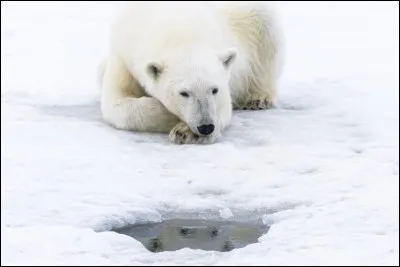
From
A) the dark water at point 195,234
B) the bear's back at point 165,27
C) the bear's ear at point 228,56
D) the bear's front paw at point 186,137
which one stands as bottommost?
the dark water at point 195,234

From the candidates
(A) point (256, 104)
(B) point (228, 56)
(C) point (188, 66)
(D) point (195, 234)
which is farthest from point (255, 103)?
(D) point (195, 234)

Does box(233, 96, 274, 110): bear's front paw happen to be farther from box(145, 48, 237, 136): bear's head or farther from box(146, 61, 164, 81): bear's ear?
box(146, 61, 164, 81): bear's ear

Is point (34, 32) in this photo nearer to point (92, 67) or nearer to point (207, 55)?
point (92, 67)

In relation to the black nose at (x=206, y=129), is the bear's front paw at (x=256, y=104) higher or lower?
higher

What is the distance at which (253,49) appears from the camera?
673 cm

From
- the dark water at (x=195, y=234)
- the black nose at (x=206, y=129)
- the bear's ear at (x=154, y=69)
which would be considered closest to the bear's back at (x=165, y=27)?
the bear's ear at (x=154, y=69)

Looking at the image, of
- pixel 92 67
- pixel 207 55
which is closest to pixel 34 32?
pixel 92 67

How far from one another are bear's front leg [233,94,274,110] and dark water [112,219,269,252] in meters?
2.51

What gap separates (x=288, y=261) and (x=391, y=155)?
5.96ft

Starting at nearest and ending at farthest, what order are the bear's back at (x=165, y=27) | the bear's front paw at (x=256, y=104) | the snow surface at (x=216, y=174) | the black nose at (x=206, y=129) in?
the snow surface at (x=216, y=174) < the black nose at (x=206, y=129) < the bear's back at (x=165, y=27) < the bear's front paw at (x=256, y=104)

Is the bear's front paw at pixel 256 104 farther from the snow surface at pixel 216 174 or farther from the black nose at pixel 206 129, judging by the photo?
the black nose at pixel 206 129

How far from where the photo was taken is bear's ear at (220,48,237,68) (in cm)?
570

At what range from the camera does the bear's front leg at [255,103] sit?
6.58 meters

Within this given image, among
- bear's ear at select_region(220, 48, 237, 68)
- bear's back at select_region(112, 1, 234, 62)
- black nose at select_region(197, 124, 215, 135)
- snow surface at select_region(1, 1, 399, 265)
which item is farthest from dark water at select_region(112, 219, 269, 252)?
bear's back at select_region(112, 1, 234, 62)
